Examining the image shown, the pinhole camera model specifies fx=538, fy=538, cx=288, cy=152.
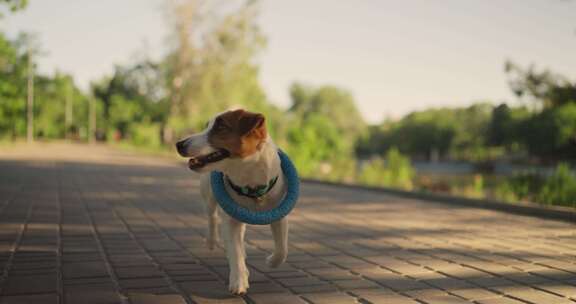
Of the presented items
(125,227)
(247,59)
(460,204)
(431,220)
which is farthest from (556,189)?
(247,59)

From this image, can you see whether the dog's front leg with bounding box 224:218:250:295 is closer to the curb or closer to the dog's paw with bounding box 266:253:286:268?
the dog's paw with bounding box 266:253:286:268

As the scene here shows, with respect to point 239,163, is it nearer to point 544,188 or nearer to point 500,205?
point 500,205

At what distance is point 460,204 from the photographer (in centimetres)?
1162

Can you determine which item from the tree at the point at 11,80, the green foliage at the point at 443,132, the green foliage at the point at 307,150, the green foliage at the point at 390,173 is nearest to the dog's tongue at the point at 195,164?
the green foliage at the point at 390,173

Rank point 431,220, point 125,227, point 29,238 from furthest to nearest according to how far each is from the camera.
Result: point 431,220 < point 125,227 < point 29,238

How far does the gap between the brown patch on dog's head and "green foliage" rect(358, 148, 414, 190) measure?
1226 centimetres

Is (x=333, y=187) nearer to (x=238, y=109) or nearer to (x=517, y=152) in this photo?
(x=238, y=109)

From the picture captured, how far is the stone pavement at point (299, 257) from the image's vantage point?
13.7ft

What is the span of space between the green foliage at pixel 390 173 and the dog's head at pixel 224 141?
40.3 feet

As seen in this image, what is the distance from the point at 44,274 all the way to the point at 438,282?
3.36 m

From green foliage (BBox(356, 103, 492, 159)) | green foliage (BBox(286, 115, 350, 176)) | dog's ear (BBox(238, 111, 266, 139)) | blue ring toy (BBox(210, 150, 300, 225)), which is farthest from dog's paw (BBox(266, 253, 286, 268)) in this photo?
green foliage (BBox(356, 103, 492, 159))

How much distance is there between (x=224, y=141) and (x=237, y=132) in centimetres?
12

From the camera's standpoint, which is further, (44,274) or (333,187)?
(333,187)

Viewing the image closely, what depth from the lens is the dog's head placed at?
399cm
